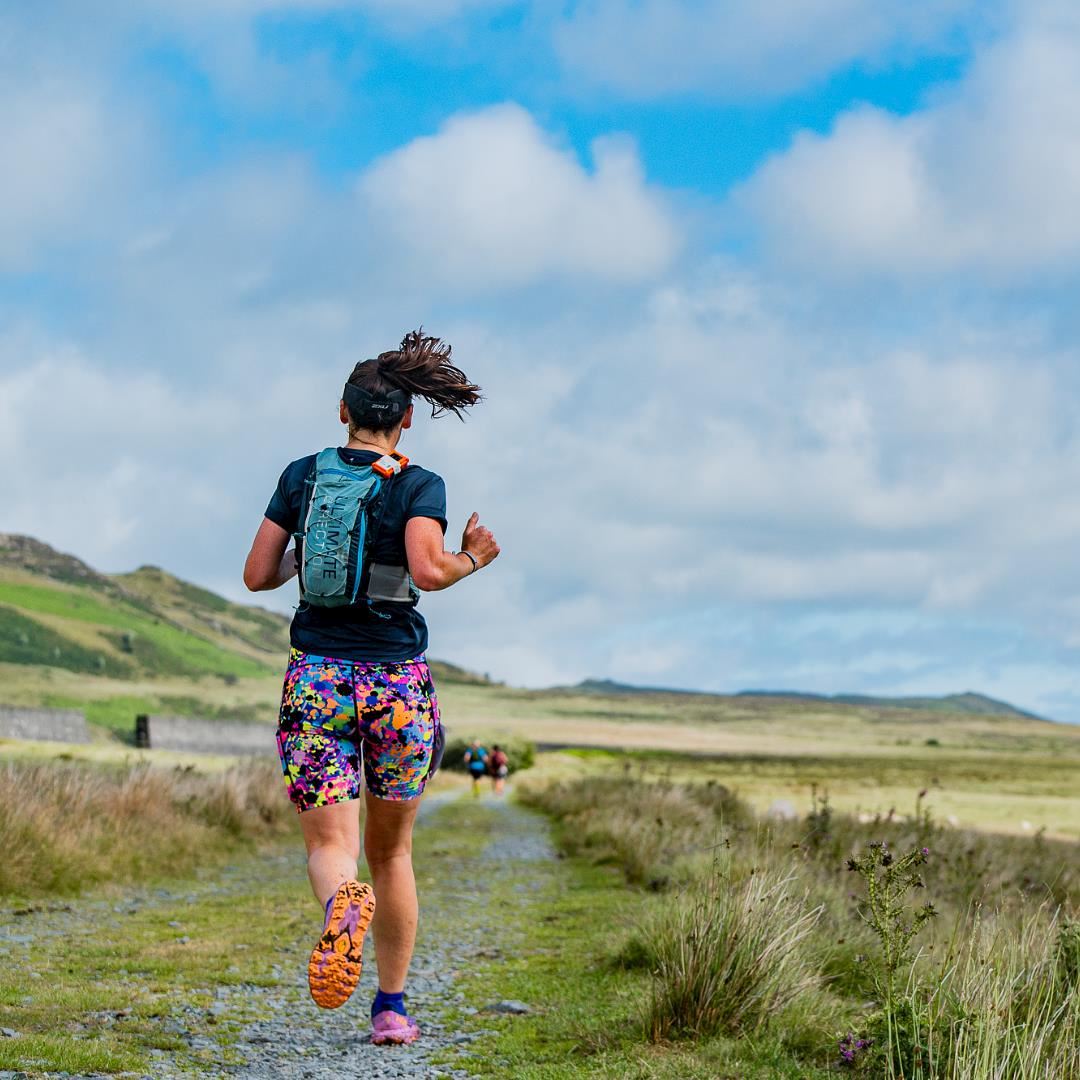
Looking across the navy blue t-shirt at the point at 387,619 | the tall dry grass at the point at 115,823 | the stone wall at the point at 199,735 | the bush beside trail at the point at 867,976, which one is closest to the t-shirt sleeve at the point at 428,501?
the navy blue t-shirt at the point at 387,619

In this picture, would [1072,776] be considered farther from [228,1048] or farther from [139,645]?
[228,1048]

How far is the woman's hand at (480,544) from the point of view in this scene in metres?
4.64

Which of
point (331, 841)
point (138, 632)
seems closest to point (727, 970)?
point (331, 841)

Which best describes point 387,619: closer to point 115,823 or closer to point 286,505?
point 286,505

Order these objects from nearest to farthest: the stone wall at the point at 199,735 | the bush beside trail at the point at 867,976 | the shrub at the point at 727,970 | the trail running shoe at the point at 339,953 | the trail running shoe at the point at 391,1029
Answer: the trail running shoe at the point at 339,953 → the bush beside trail at the point at 867,976 → the trail running shoe at the point at 391,1029 → the shrub at the point at 727,970 → the stone wall at the point at 199,735

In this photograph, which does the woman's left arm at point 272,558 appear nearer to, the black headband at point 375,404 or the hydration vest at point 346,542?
the hydration vest at point 346,542

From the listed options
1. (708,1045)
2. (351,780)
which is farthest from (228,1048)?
(708,1045)

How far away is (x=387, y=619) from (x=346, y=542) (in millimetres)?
314

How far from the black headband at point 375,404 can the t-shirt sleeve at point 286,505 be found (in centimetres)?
33

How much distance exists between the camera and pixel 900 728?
565 feet

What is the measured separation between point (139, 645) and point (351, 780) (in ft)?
198

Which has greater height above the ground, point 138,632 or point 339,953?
point 138,632

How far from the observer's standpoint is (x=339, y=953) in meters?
4.03

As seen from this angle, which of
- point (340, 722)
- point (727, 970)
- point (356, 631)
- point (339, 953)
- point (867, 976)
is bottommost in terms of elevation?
point (867, 976)
